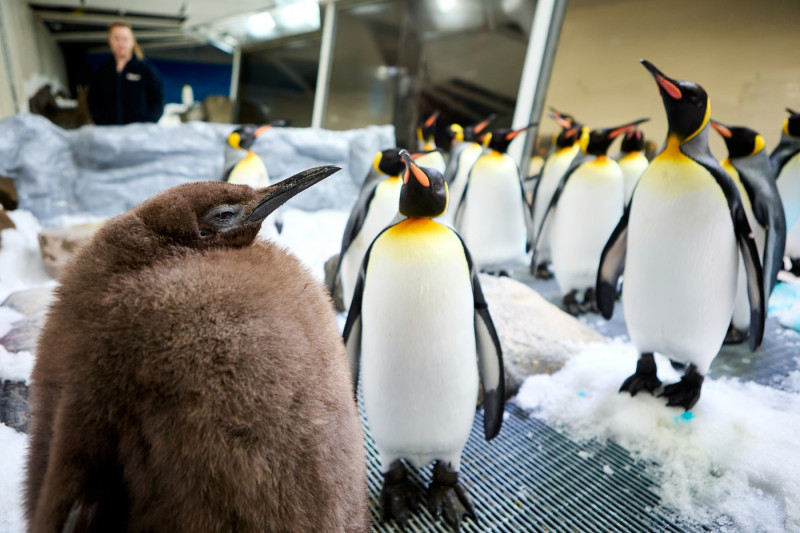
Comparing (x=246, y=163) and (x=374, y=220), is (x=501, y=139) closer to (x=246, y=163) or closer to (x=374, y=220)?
(x=374, y=220)

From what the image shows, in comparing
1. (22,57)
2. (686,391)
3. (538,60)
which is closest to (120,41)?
(22,57)

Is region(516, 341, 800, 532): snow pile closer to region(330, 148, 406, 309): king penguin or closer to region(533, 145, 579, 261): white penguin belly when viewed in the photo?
region(330, 148, 406, 309): king penguin

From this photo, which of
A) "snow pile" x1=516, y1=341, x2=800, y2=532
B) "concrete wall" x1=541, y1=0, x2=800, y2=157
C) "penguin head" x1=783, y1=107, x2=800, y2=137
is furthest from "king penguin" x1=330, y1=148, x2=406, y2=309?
"concrete wall" x1=541, y1=0, x2=800, y2=157

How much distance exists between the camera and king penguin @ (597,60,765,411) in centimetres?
137

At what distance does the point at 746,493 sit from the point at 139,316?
4.95 feet

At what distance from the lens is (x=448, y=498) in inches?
44.1

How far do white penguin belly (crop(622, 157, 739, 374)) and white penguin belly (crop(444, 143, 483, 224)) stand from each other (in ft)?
5.28

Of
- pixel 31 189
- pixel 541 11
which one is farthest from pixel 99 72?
pixel 541 11

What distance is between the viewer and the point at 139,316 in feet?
1.45

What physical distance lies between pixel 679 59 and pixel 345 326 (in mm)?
4624

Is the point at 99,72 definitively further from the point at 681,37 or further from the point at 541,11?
the point at 681,37

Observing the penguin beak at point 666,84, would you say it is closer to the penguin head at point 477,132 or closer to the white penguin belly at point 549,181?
the white penguin belly at point 549,181

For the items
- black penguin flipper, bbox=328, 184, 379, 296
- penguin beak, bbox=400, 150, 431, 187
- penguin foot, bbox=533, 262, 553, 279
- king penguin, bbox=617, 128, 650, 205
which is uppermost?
penguin beak, bbox=400, 150, 431, 187

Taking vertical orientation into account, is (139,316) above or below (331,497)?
above
